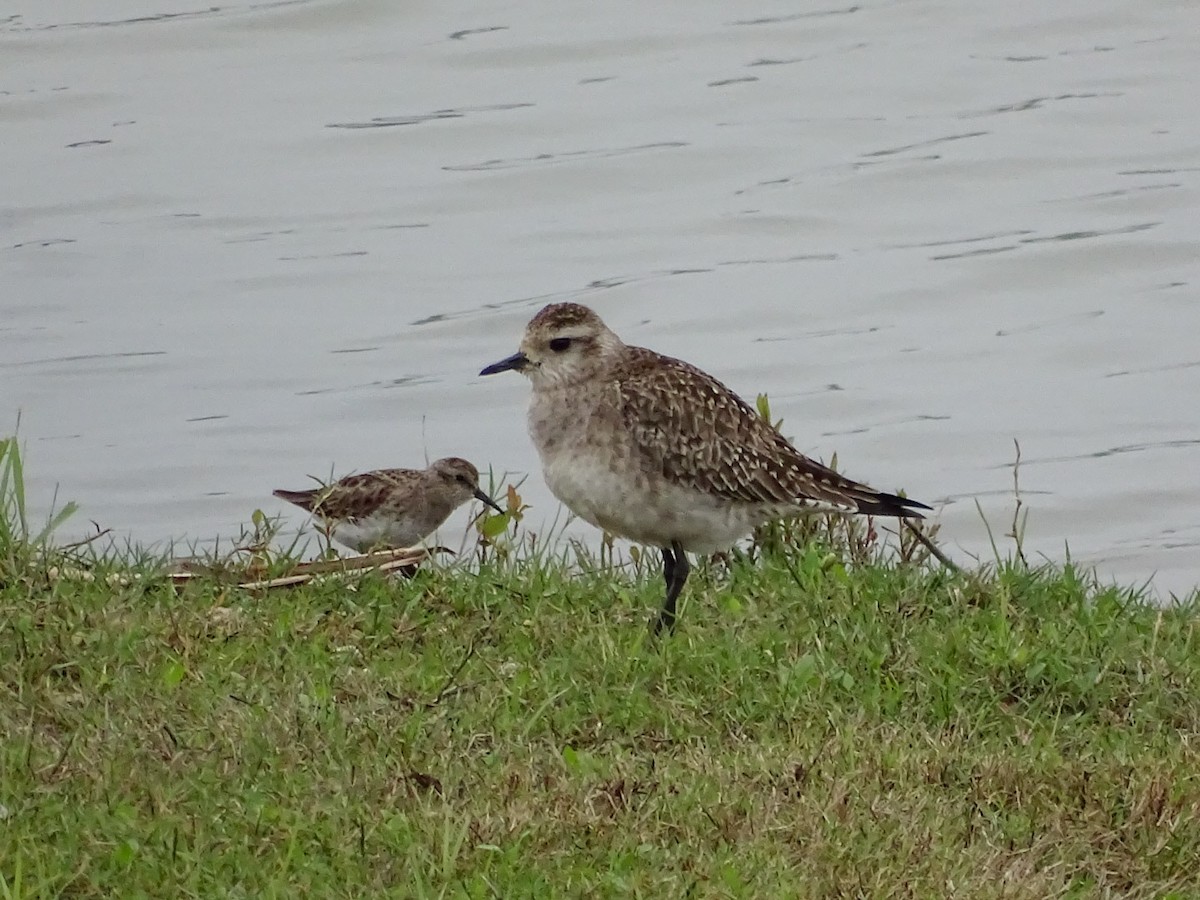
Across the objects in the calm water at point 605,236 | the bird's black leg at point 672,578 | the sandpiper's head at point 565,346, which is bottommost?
the calm water at point 605,236

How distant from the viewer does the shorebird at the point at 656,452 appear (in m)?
8.43

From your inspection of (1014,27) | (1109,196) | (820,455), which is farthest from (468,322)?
(1014,27)

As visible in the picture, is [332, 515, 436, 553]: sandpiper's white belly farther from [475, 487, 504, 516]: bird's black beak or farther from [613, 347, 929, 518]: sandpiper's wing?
[613, 347, 929, 518]: sandpiper's wing

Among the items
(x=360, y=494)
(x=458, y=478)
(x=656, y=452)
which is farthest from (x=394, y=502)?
(x=656, y=452)

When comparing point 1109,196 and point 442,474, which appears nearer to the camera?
point 442,474

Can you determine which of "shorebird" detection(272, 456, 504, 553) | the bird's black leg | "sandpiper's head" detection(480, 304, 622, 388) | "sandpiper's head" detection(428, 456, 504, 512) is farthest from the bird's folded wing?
"sandpiper's head" detection(428, 456, 504, 512)

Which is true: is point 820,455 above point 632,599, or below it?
below

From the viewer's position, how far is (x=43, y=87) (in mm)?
20438

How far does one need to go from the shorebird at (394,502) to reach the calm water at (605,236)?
320cm

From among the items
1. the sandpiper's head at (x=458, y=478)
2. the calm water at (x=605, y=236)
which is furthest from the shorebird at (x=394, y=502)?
the calm water at (x=605, y=236)

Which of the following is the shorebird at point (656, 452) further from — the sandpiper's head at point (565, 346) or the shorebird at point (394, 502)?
the shorebird at point (394, 502)

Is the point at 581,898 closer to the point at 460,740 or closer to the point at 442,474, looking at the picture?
the point at 460,740

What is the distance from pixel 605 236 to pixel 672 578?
10187mm

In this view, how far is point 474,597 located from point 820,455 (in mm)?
6199
